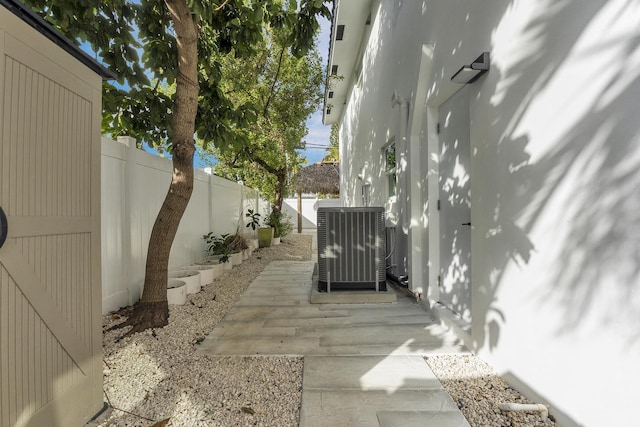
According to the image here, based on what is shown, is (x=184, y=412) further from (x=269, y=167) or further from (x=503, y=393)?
(x=269, y=167)

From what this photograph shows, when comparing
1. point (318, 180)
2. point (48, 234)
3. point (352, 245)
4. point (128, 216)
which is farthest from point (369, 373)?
point (318, 180)

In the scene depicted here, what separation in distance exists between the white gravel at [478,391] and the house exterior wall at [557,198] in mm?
103

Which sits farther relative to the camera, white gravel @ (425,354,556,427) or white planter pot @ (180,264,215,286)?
white planter pot @ (180,264,215,286)

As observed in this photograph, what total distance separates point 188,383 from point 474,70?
3.06 meters

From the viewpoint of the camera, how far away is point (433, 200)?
353 centimetres

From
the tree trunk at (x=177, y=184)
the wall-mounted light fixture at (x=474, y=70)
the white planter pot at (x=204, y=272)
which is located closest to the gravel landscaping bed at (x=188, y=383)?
the tree trunk at (x=177, y=184)

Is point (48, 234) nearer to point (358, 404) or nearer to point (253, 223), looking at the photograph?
point (358, 404)

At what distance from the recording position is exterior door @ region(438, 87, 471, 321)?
2928mm

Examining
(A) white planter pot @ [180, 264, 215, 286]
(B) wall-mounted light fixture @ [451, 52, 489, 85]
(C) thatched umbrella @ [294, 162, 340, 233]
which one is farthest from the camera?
(C) thatched umbrella @ [294, 162, 340, 233]

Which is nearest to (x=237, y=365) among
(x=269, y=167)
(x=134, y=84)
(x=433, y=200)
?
(x=433, y=200)

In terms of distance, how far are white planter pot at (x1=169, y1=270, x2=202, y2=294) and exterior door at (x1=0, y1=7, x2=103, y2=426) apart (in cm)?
216

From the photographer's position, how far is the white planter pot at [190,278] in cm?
404

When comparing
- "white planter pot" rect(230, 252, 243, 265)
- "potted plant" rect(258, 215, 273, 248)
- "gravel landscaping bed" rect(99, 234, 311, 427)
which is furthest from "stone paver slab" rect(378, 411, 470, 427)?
"potted plant" rect(258, 215, 273, 248)

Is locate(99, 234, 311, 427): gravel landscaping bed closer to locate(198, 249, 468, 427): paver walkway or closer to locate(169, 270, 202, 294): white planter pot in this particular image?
locate(198, 249, 468, 427): paver walkway
